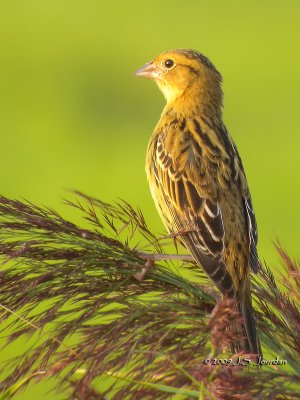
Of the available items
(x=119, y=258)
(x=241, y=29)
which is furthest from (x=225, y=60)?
(x=119, y=258)

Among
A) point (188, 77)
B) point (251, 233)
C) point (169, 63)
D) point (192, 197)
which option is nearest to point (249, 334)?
point (251, 233)

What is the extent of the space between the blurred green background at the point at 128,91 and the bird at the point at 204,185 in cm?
522

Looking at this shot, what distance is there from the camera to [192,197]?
4531mm

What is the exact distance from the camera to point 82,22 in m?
17.7

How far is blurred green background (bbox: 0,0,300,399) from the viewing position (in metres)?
12.5

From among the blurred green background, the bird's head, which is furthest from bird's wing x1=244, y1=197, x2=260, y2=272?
the blurred green background

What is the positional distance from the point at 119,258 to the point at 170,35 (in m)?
13.7

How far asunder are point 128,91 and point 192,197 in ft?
33.7

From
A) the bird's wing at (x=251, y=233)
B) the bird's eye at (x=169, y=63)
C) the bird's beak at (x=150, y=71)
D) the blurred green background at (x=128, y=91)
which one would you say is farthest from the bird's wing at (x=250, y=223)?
the blurred green background at (x=128, y=91)

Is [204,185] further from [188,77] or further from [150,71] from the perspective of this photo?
[150,71]

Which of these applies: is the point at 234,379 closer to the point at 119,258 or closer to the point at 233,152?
the point at 119,258

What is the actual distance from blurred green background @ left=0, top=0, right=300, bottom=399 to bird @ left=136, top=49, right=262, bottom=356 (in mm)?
5222

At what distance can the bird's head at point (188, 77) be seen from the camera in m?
5.46

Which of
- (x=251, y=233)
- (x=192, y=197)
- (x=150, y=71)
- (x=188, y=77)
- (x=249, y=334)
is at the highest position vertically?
(x=150, y=71)
